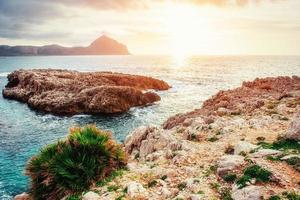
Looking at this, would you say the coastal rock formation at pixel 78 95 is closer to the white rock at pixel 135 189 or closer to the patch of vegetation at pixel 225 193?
the white rock at pixel 135 189

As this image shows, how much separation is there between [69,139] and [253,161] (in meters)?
8.28

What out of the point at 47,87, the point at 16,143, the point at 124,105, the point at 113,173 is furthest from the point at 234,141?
the point at 47,87

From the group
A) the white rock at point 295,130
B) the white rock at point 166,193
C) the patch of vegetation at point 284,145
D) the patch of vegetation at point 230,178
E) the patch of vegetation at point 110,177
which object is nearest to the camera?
the white rock at point 166,193

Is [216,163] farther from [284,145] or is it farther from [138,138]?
[138,138]

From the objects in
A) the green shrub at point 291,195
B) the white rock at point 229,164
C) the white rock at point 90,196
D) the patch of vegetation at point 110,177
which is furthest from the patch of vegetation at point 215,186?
the white rock at point 90,196

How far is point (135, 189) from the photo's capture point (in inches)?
544

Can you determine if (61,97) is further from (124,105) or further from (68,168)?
(68,168)

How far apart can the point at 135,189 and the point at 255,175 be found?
15.6 ft

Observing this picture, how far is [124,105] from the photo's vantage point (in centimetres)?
5284

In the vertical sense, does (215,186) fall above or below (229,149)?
below

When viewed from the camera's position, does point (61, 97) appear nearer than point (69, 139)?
No

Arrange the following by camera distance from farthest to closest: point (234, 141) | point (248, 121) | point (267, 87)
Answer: point (267, 87), point (248, 121), point (234, 141)

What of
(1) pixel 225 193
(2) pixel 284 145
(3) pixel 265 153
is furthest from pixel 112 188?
(2) pixel 284 145

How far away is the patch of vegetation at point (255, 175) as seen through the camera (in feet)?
43.0
